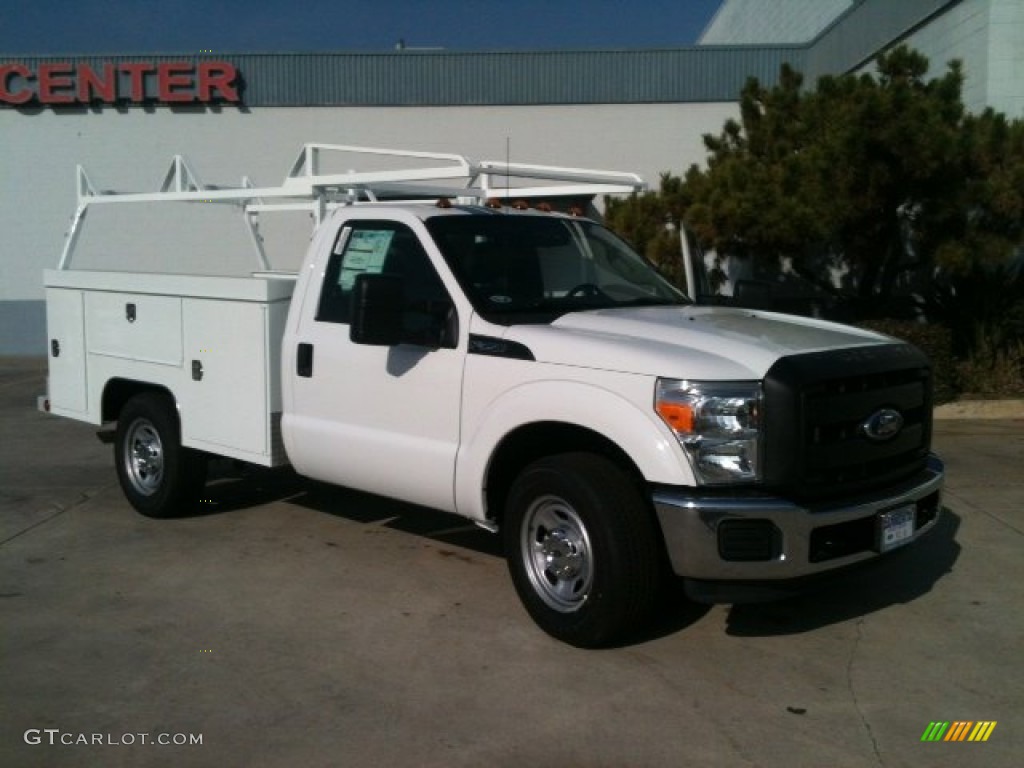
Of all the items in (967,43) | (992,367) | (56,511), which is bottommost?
(56,511)

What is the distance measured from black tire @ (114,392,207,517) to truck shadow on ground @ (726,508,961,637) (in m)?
3.71

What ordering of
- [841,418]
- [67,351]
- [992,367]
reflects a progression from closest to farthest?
[841,418]
[67,351]
[992,367]

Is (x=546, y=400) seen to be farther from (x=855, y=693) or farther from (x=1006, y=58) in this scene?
(x=1006, y=58)

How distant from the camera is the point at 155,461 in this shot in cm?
739

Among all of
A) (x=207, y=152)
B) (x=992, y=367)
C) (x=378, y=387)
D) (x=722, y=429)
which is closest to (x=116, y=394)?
(x=378, y=387)

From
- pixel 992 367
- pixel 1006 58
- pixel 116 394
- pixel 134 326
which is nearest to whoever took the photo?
pixel 134 326

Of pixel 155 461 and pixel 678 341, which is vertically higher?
pixel 678 341

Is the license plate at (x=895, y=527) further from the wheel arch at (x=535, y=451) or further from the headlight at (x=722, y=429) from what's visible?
the wheel arch at (x=535, y=451)

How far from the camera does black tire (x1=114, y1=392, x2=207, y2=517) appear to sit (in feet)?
23.4

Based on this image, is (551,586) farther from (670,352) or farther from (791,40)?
(791,40)

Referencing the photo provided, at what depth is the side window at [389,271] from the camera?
555 cm

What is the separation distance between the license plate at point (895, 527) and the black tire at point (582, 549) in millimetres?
1005

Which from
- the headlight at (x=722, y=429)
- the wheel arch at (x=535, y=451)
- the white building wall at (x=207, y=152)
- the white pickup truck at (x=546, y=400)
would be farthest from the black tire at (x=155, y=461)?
the white building wall at (x=207, y=152)

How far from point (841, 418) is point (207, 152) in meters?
16.5
